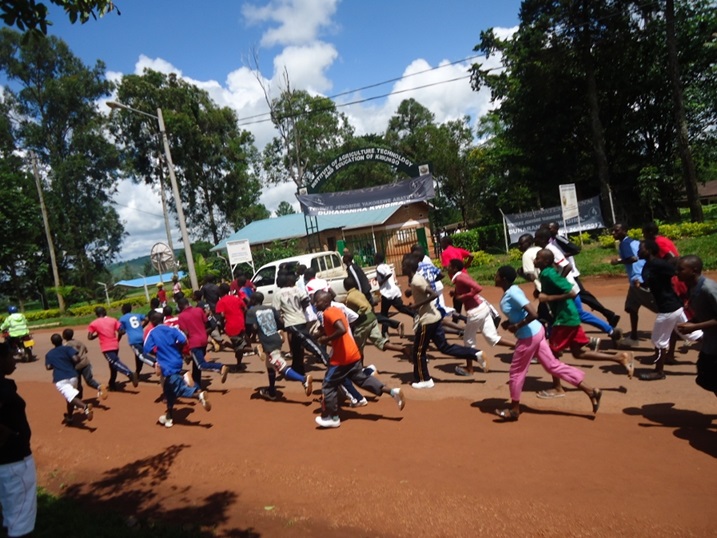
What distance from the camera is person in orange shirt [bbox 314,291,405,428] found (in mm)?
5281

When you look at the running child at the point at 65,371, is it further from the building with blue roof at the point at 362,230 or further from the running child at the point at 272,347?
the building with blue roof at the point at 362,230

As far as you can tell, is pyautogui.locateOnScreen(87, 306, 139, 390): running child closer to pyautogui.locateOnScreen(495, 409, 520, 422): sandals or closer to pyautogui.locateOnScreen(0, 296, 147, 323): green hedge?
pyautogui.locateOnScreen(495, 409, 520, 422): sandals

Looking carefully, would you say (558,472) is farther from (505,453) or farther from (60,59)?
(60,59)

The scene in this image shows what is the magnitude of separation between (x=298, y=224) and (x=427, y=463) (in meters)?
27.0

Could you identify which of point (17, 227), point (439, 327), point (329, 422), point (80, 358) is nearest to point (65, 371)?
point (80, 358)

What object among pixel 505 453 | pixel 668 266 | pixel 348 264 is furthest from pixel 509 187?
pixel 505 453

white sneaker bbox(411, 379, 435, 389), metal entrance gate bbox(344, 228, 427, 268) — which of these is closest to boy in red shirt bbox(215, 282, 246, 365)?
white sneaker bbox(411, 379, 435, 389)

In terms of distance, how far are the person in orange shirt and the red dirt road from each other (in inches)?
9.9

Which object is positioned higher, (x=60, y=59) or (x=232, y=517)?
(x=60, y=59)

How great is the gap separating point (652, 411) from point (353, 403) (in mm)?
3232

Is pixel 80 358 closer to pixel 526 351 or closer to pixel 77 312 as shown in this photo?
pixel 526 351

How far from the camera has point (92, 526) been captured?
13.5ft

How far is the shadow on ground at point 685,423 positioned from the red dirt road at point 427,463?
0.05 ft

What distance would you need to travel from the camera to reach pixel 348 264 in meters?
8.41
